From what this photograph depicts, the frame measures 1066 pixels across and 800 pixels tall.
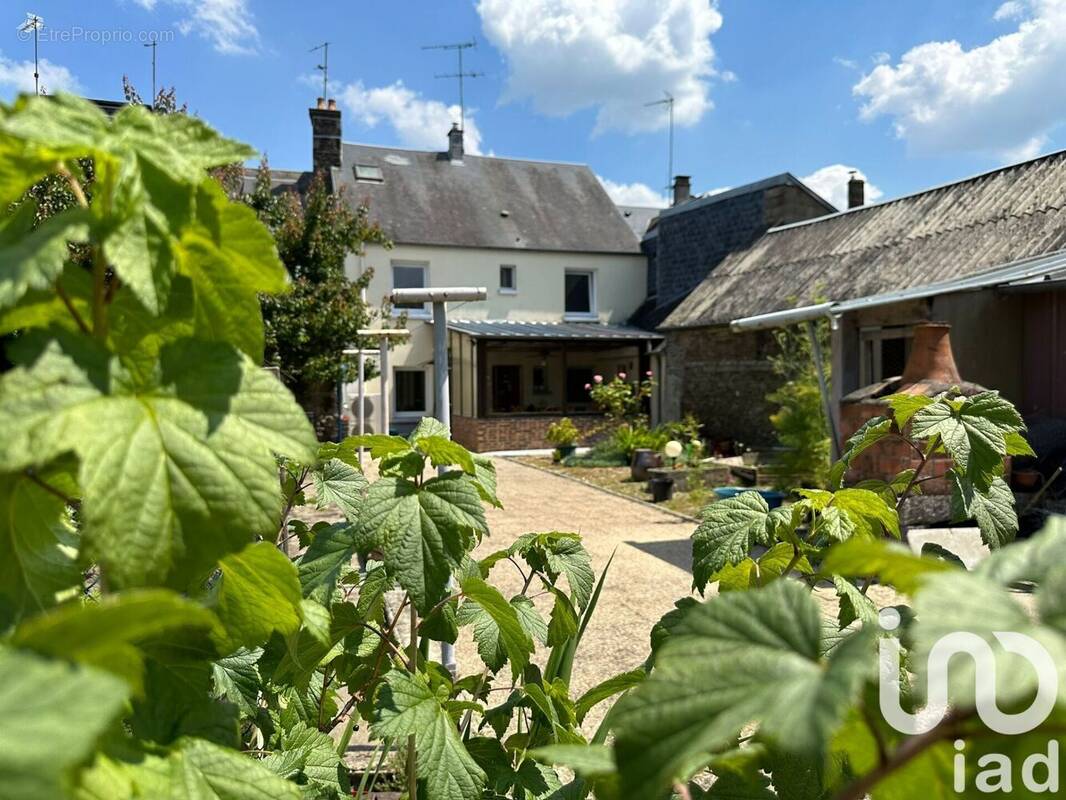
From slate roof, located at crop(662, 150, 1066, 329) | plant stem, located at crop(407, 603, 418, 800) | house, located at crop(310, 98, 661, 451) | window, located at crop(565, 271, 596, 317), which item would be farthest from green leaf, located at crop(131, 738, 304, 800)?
window, located at crop(565, 271, 596, 317)

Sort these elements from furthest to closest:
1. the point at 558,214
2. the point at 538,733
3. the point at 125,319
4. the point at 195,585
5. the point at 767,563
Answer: the point at 558,214 → the point at 538,733 → the point at 767,563 → the point at 195,585 → the point at 125,319

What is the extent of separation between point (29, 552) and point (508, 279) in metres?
22.1

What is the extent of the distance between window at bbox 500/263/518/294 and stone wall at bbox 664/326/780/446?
5246mm

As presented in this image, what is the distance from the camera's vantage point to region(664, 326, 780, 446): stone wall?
1612cm

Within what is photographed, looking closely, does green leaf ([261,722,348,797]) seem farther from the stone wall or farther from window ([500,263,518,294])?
window ([500,263,518,294])

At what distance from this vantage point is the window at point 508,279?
867 inches

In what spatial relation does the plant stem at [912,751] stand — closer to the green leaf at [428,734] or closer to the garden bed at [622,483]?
the green leaf at [428,734]

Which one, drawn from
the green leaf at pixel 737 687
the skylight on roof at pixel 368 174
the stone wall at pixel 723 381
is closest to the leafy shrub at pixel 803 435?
the stone wall at pixel 723 381

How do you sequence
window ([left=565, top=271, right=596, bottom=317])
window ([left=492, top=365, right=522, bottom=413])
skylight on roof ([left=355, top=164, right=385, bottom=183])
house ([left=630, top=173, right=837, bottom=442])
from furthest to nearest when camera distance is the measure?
window ([left=492, top=365, right=522, bottom=413]) → window ([left=565, top=271, right=596, bottom=317]) → skylight on roof ([left=355, top=164, right=385, bottom=183]) → house ([left=630, top=173, right=837, bottom=442])

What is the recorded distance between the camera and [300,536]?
164cm

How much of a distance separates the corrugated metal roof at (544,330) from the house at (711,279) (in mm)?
860

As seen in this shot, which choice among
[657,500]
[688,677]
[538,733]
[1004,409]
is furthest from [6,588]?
[657,500]

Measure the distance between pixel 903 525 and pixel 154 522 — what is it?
7.34 metres

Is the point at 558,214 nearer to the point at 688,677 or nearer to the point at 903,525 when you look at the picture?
the point at 903,525
